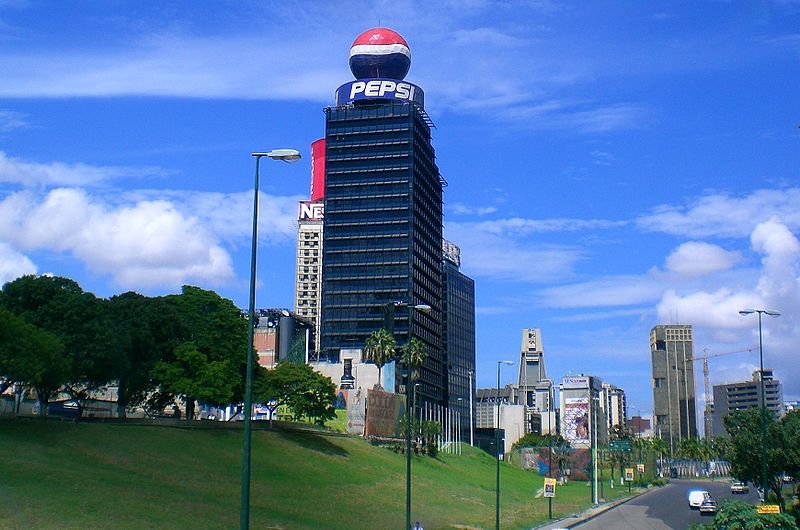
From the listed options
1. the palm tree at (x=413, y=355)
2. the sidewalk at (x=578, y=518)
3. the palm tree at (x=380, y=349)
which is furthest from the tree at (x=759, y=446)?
the palm tree at (x=380, y=349)

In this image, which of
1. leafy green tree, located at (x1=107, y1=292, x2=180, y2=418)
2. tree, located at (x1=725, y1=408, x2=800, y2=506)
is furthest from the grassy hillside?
tree, located at (x1=725, y1=408, x2=800, y2=506)

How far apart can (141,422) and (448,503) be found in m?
31.5

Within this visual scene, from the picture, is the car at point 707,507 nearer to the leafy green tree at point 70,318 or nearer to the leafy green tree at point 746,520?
the leafy green tree at point 746,520

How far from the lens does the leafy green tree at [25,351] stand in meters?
75.0

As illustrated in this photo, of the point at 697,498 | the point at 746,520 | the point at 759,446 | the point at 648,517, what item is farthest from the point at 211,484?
the point at 697,498

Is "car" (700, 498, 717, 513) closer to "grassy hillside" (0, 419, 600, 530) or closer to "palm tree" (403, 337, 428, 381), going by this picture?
"grassy hillside" (0, 419, 600, 530)

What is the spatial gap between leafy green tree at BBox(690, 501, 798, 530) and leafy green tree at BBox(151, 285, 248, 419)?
69.2m

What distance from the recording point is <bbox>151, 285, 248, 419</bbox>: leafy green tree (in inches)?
3952

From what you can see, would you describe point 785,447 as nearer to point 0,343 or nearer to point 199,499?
point 199,499

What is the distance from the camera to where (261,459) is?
92375mm

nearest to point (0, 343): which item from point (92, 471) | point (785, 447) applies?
point (92, 471)

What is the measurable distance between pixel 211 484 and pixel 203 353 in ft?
97.4

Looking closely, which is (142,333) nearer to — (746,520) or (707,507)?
(707,507)

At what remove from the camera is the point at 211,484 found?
7662 centimetres
